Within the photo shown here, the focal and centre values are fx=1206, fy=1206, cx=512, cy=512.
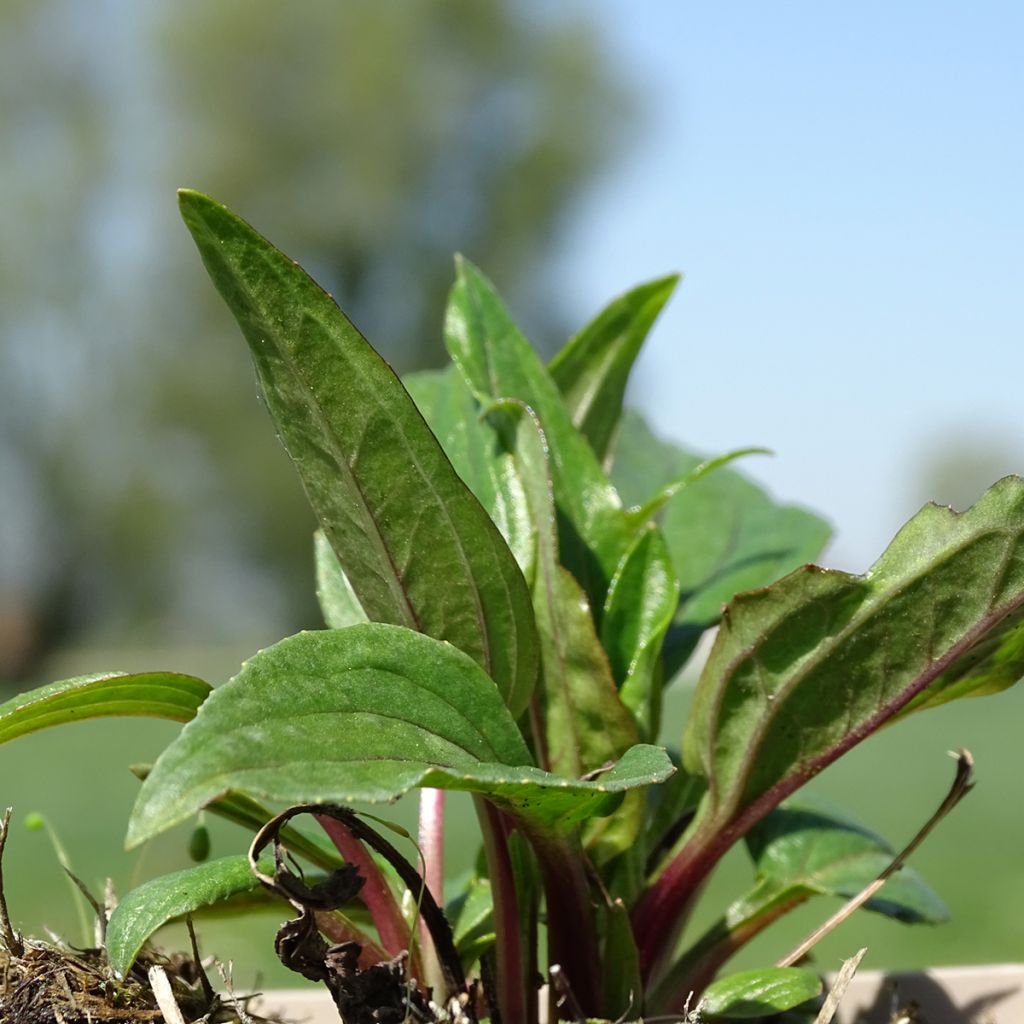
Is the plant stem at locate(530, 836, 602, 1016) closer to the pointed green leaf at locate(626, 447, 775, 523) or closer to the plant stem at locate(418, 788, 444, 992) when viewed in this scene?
the plant stem at locate(418, 788, 444, 992)

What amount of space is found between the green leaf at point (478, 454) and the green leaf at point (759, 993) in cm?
21

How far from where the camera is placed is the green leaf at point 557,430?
24.9 inches

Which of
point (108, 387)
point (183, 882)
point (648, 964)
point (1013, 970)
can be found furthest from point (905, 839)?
point (108, 387)

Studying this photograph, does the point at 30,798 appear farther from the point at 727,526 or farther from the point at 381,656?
the point at 381,656

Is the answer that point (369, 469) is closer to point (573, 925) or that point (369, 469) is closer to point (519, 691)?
point (519, 691)

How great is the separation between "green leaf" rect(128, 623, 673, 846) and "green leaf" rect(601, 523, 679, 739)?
0.13 m

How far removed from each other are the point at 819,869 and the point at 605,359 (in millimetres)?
307

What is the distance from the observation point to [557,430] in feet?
2.09

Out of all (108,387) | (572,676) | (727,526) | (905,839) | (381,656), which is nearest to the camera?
(381,656)

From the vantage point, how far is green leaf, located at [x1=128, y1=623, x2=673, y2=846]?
325mm

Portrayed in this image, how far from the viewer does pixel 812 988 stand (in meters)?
0.52

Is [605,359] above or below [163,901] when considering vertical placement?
above

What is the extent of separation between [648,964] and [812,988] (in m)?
0.11

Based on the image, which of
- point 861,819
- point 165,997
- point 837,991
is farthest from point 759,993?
point 861,819
